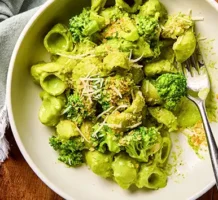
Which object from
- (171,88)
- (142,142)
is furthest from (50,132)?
(171,88)

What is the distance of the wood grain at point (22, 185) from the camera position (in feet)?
7.19

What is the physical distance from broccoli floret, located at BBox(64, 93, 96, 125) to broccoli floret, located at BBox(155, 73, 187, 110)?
25 centimetres

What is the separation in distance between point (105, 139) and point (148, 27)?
421mm

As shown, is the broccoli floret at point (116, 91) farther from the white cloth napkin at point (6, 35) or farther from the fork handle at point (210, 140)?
the white cloth napkin at point (6, 35)

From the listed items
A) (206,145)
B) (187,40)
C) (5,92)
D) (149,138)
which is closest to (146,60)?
(187,40)

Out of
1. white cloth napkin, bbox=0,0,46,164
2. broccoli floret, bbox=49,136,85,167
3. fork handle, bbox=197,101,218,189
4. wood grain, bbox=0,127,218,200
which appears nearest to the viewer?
fork handle, bbox=197,101,218,189

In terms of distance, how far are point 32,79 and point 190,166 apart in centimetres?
70

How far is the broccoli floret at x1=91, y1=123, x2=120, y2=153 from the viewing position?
6.07 ft

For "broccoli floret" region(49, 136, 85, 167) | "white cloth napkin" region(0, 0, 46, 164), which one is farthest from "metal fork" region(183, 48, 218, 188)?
"white cloth napkin" region(0, 0, 46, 164)

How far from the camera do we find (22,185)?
7.30 ft

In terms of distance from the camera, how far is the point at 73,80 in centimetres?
189

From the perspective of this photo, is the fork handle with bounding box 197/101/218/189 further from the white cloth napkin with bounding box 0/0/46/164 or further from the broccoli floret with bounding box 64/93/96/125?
the white cloth napkin with bounding box 0/0/46/164

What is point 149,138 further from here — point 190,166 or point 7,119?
point 7,119

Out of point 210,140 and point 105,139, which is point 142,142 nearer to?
point 105,139
